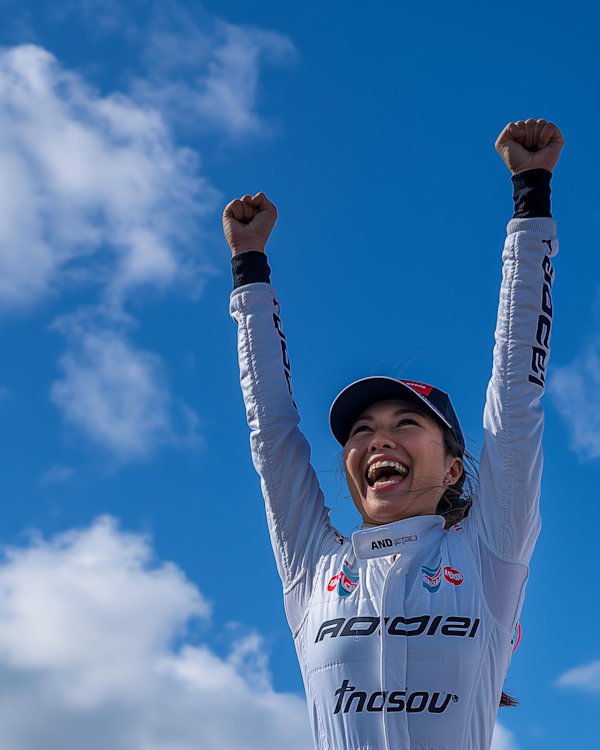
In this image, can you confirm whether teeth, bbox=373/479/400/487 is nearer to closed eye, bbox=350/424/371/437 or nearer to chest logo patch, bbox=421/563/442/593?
closed eye, bbox=350/424/371/437

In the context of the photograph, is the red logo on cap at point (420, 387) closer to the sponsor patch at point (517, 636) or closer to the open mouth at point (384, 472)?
the open mouth at point (384, 472)

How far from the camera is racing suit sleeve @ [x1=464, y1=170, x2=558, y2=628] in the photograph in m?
4.39

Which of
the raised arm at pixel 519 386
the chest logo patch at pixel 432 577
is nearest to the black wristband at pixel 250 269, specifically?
the raised arm at pixel 519 386

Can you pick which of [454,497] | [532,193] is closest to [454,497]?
[454,497]

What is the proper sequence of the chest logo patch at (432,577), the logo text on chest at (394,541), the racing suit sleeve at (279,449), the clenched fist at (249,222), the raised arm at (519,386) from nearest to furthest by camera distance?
the chest logo patch at (432,577) < the raised arm at (519,386) < the logo text on chest at (394,541) < the racing suit sleeve at (279,449) < the clenched fist at (249,222)

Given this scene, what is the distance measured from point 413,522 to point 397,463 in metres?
0.47

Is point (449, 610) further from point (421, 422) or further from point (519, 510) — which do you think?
point (421, 422)

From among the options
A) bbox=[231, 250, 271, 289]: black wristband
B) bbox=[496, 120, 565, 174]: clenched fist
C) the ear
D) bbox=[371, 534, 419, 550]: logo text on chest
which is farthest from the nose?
bbox=[496, 120, 565, 174]: clenched fist

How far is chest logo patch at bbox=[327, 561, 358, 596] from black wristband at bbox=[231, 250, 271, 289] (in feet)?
6.78

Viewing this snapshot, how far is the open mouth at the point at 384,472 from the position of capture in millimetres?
4930

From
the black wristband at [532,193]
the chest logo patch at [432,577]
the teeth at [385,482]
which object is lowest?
the chest logo patch at [432,577]

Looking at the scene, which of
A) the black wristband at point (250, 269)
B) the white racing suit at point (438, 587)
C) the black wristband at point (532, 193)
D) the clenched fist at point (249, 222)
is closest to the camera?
the white racing suit at point (438, 587)

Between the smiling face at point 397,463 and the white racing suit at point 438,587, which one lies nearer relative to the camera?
the white racing suit at point 438,587

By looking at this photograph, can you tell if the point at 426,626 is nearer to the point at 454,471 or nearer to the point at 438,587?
the point at 438,587
